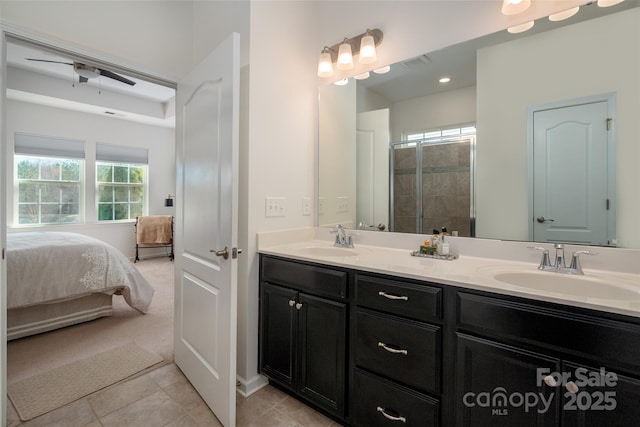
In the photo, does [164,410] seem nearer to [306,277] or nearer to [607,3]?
[306,277]

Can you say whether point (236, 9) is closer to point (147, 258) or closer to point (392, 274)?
point (392, 274)

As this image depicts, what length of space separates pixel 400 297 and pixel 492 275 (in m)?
0.39

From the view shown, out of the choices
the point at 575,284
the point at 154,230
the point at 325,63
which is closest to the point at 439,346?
the point at 575,284

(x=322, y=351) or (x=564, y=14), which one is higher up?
(x=564, y=14)

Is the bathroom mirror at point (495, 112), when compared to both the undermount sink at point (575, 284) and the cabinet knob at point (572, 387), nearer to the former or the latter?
the undermount sink at point (575, 284)

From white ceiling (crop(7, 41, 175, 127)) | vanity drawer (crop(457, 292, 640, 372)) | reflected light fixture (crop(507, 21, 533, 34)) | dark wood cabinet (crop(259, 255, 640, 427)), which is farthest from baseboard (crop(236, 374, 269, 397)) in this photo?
white ceiling (crop(7, 41, 175, 127))

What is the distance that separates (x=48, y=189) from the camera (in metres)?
4.67

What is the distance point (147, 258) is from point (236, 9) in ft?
17.4

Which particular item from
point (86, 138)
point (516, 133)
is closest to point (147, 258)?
point (86, 138)

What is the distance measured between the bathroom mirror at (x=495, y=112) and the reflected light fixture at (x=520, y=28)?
0.03 metres

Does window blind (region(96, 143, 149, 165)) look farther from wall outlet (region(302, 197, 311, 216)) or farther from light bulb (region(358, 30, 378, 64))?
light bulb (region(358, 30, 378, 64))

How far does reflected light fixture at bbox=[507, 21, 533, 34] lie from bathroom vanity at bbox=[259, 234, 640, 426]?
1.18 metres

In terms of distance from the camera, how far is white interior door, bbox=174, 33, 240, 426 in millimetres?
1432

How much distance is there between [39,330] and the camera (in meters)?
2.50
